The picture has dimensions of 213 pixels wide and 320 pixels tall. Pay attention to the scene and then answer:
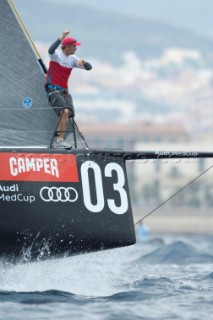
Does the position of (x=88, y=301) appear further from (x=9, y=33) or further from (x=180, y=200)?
(x=180, y=200)

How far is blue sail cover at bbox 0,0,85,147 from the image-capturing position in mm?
10616

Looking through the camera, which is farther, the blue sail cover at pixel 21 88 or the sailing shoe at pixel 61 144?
the blue sail cover at pixel 21 88

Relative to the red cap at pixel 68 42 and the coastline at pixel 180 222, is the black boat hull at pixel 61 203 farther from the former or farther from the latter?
the coastline at pixel 180 222

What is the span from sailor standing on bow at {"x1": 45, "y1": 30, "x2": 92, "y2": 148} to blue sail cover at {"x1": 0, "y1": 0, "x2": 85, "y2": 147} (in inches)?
7.3

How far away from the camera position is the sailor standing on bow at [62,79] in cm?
1036

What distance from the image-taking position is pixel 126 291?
35.0ft

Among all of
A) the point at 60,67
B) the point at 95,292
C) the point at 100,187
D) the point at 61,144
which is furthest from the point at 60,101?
the point at 95,292

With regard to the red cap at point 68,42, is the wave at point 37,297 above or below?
below

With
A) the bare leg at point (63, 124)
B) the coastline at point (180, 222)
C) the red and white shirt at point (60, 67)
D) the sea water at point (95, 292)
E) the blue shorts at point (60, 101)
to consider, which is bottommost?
the coastline at point (180, 222)

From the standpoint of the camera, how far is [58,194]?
10070mm

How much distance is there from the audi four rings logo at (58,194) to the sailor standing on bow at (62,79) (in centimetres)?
49

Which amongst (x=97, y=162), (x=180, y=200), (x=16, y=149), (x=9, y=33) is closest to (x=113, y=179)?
(x=97, y=162)

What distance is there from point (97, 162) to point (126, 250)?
0.98 metres

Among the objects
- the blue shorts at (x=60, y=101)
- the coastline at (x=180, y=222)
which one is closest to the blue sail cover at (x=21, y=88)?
the blue shorts at (x=60, y=101)
